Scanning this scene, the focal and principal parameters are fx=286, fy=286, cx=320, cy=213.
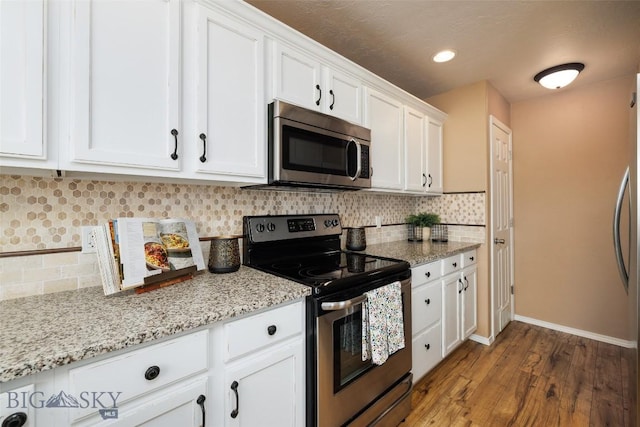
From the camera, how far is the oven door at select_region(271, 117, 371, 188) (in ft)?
4.69

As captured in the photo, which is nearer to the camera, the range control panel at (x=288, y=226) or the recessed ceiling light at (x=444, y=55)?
the range control panel at (x=288, y=226)

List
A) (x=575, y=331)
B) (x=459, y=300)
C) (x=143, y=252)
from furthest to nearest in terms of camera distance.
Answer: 1. (x=575, y=331)
2. (x=459, y=300)
3. (x=143, y=252)

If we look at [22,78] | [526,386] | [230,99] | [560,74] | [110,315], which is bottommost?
[526,386]

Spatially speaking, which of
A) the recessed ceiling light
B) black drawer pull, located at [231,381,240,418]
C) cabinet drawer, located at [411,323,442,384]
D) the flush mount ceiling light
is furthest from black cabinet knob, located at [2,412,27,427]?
the flush mount ceiling light

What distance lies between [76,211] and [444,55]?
8.17 ft

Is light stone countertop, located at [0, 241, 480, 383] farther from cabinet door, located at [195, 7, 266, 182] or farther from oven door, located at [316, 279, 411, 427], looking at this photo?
cabinet door, located at [195, 7, 266, 182]

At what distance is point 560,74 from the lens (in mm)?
2332

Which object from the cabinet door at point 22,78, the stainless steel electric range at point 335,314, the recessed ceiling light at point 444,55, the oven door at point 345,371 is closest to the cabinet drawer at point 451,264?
the stainless steel electric range at point 335,314

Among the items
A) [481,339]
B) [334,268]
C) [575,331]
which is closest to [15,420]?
[334,268]

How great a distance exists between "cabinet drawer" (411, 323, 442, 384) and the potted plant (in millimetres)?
965

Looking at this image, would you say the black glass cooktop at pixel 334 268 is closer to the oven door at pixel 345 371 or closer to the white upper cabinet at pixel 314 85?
→ the oven door at pixel 345 371

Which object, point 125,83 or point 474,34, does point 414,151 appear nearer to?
point 474,34

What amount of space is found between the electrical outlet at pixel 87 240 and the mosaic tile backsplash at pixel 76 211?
18 mm

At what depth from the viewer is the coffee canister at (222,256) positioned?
4.70ft
